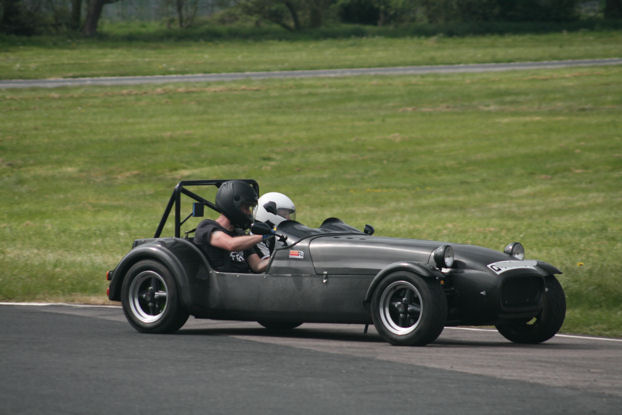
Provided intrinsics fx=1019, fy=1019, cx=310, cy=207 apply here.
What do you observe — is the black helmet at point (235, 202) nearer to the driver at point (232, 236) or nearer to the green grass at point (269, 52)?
the driver at point (232, 236)

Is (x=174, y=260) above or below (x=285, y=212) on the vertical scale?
below

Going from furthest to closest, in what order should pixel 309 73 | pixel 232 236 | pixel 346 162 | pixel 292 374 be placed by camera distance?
pixel 309 73 < pixel 346 162 < pixel 232 236 < pixel 292 374

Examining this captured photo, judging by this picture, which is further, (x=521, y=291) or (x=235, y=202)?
(x=235, y=202)

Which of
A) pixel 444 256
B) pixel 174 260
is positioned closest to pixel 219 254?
pixel 174 260

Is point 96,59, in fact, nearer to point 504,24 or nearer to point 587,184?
point 504,24

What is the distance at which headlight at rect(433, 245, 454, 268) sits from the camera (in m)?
8.05

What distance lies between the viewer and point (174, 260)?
9.20 metres

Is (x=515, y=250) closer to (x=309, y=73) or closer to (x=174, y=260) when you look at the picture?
(x=174, y=260)

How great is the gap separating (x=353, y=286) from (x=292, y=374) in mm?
1780

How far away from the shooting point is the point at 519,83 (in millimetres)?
36250

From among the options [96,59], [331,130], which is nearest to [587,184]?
[331,130]

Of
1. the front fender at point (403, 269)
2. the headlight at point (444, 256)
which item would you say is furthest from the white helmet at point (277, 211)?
the headlight at point (444, 256)

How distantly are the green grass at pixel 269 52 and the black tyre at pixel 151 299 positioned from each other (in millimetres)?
32494

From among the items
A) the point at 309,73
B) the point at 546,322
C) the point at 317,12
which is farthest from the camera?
the point at 317,12
